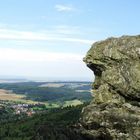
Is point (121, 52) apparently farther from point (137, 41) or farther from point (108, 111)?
point (108, 111)

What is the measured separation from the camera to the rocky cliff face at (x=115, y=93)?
3550 centimetres

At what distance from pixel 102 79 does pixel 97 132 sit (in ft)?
16.6

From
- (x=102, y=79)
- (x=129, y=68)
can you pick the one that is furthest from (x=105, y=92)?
(x=129, y=68)

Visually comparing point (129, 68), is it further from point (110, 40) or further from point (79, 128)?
point (79, 128)

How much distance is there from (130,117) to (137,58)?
17.3 ft

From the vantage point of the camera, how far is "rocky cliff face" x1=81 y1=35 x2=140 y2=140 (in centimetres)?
3550

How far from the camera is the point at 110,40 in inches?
1519

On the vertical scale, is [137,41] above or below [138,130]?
above

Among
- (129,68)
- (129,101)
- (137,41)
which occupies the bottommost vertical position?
(129,101)

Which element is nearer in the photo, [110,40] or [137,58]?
[137,58]

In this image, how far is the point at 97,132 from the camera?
37000mm

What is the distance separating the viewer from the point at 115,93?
3775cm

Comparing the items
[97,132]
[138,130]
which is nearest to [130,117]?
[138,130]

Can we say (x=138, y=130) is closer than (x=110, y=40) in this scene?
Yes
